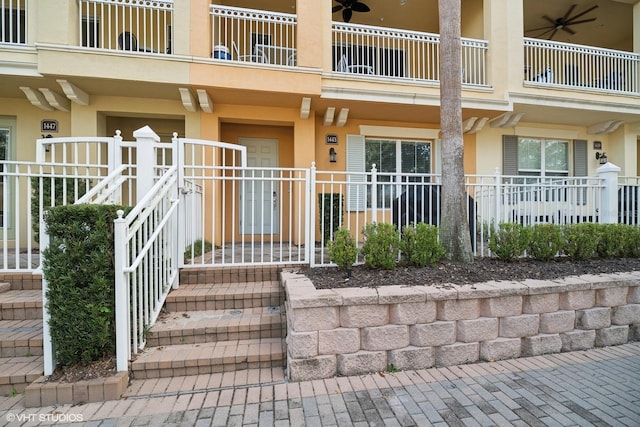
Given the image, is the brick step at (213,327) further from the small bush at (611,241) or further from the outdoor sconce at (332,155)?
the outdoor sconce at (332,155)

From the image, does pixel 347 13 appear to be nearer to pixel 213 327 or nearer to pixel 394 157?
pixel 394 157

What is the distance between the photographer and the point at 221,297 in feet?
11.0

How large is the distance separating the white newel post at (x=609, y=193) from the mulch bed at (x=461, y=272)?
4.39 ft

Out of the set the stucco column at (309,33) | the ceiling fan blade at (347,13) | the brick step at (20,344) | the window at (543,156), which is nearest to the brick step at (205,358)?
the brick step at (20,344)

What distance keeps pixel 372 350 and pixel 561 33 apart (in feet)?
37.6

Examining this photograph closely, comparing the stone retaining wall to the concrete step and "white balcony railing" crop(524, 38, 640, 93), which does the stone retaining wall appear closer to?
the concrete step

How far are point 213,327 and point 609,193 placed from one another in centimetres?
631

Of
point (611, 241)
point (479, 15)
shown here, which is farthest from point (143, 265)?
point (479, 15)

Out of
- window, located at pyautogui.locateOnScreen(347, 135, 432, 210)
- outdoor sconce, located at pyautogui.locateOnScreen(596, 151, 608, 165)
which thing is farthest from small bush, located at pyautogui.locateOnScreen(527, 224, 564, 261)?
outdoor sconce, located at pyautogui.locateOnScreen(596, 151, 608, 165)

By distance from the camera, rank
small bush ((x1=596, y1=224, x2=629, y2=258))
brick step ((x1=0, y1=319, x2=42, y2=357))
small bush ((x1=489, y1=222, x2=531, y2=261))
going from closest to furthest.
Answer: brick step ((x1=0, y1=319, x2=42, y2=357)) → small bush ((x1=489, y1=222, x2=531, y2=261)) → small bush ((x1=596, y1=224, x2=629, y2=258))

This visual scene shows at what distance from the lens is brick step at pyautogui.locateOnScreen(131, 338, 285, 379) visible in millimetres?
2582

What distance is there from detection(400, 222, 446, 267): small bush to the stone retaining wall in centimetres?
64

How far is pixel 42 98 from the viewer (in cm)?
582

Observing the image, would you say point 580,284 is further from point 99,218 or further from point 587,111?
point 587,111
